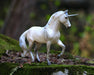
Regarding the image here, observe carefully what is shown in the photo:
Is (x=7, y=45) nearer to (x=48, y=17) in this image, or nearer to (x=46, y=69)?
(x=48, y=17)

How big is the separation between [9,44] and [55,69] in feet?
7.42

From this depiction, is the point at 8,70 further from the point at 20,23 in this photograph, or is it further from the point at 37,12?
the point at 37,12

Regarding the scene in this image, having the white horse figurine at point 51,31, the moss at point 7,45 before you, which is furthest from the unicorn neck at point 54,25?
the moss at point 7,45

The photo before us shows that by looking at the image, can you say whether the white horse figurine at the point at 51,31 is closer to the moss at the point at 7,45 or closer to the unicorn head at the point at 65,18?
the unicorn head at the point at 65,18

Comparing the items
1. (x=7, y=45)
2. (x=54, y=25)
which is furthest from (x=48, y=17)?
(x=54, y=25)

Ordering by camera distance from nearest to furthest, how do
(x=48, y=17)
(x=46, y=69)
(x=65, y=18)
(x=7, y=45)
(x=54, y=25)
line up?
(x=46, y=69), (x=65, y=18), (x=54, y=25), (x=7, y=45), (x=48, y=17)

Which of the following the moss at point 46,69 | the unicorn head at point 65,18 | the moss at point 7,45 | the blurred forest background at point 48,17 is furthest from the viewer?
the blurred forest background at point 48,17

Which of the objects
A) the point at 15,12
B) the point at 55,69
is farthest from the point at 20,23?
the point at 55,69

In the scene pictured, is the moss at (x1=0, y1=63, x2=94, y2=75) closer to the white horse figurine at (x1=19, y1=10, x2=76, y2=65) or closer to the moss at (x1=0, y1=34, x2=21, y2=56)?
the white horse figurine at (x1=19, y1=10, x2=76, y2=65)

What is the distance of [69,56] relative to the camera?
4570 millimetres

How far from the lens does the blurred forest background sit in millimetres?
8984

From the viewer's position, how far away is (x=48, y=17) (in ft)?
20.1

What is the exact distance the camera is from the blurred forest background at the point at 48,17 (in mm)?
8984

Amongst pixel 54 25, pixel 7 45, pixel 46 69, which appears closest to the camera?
pixel 46 69
